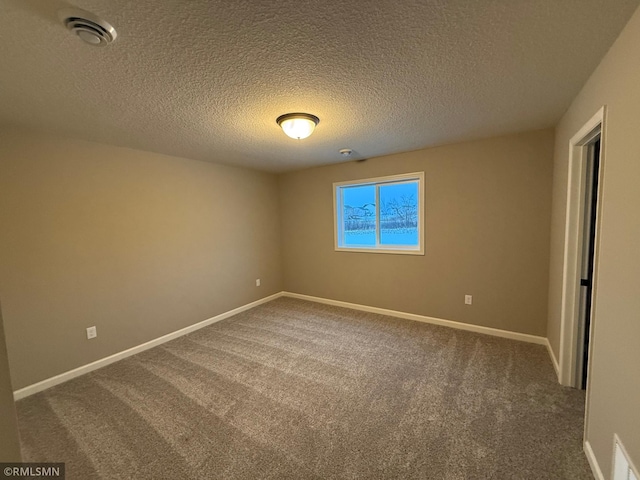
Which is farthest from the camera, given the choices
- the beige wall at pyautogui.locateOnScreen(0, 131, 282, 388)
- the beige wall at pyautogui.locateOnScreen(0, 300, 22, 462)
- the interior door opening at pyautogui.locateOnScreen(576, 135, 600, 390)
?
the beige wall at pyautogui.locateOnScreen(0, 131, 282, 388)

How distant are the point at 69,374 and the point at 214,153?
8.87 feet

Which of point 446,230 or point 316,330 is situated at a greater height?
point 446,230

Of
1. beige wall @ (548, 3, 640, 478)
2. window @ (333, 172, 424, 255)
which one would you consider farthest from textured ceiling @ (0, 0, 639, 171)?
window @ (333, 172, 424, 255)

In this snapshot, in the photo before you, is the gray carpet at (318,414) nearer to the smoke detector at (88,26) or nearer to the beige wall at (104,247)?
the beige wall at (104,247)

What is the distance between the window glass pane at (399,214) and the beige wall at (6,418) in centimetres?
370

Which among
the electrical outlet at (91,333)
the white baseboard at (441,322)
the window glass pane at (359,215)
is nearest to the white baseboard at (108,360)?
the electrical outlet at (91,333)

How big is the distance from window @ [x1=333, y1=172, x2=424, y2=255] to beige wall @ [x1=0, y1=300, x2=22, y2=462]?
11.7 feet

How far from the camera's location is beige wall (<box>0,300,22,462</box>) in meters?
0.73

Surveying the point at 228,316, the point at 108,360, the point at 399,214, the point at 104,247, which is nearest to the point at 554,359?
the point at 399,214

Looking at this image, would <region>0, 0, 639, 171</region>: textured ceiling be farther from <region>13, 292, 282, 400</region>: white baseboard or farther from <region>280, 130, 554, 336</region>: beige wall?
<region>13, 292, 282, 400</region>: white baseboard

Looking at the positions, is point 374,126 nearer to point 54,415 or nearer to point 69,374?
point 54,415

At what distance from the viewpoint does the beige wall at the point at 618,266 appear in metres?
1.13

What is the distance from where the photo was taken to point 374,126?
2.53m

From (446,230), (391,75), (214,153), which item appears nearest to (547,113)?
(446,230)
